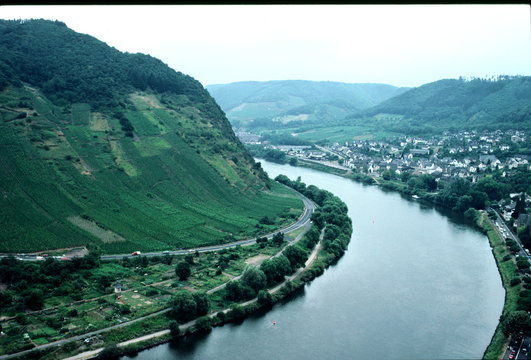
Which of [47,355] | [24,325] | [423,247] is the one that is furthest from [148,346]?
[423,247]

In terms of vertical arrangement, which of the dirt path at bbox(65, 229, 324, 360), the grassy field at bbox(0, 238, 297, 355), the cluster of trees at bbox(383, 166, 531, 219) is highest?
the cluster of trees at bbox(383, 166, 531, 219)

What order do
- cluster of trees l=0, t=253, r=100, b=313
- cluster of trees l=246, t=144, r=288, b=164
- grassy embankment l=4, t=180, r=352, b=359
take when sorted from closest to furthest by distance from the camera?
1. grassy embankment l=4, t=180, r=352, b=359
2. cluster of trees l=0, t=253, r=100, b=313
3. cluster of trees l=246, t=144, r=288, b=164

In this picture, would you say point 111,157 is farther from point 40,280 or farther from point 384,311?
point 384,311

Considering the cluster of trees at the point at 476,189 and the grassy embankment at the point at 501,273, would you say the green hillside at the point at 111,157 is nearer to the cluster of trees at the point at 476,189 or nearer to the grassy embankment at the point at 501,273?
the cluster of trees at the point at 476,189

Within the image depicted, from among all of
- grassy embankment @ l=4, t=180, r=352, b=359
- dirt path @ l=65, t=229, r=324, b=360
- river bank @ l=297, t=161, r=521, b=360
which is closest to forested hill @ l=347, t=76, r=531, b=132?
river bank @ l=297, t=161, r=521, b=360

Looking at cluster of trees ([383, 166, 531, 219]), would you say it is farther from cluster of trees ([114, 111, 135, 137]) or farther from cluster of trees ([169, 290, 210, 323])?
cluster of trees ([114, 111, 135, 137])

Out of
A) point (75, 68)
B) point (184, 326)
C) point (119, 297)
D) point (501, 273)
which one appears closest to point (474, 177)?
point (501, 273)

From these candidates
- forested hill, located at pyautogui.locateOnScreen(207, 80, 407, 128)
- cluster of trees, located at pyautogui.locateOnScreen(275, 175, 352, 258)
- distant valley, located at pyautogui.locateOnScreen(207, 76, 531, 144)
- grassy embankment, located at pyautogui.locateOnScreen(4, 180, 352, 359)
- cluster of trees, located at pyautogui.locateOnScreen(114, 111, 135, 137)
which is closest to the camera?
grassy embankment, located at pyautogui.locateOnScreen(4, 180, 352, 359)
